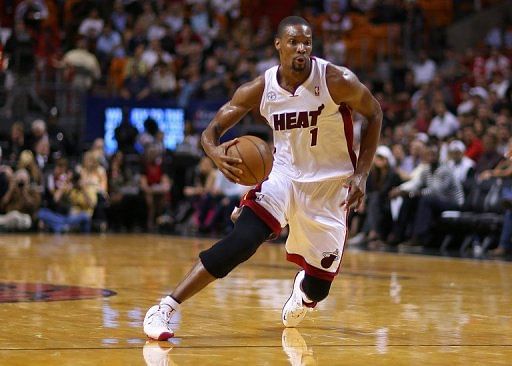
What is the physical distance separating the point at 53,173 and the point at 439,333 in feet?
40.7

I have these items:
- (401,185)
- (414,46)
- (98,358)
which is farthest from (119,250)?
(414,46)

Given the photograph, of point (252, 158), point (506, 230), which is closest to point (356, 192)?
point (252, 158)

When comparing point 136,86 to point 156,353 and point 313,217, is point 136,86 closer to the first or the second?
point 313,217

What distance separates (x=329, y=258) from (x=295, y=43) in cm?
134

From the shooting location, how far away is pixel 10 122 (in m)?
19.0

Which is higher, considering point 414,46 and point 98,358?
point 414,46

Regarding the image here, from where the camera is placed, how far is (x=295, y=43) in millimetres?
6316

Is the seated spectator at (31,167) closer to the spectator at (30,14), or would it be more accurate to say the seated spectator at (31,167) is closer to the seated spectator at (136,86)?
the seated spectator at (136,86)

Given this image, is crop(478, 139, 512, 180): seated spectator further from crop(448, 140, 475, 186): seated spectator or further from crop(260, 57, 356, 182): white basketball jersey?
crop(260, 57, 356, 182): white basketball jersey

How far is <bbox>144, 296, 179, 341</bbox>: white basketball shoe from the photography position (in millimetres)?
5789

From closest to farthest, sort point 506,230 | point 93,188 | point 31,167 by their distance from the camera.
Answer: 1. point 506,230
2. point 31,167
3. point 93,188

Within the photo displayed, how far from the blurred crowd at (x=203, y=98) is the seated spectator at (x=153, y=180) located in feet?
0.08

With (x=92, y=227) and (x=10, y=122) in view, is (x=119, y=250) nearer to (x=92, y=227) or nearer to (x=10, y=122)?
(x=92, y=227)

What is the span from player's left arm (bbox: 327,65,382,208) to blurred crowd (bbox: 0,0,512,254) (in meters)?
7.05
